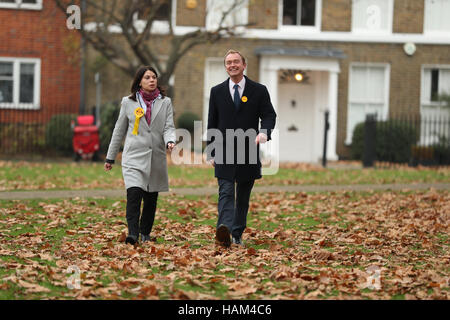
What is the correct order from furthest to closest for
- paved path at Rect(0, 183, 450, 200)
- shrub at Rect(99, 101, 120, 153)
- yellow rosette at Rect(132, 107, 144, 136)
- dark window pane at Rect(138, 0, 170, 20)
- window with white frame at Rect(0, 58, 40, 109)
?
window with white frame at Rect(0, 58, 40, 109), shrub at Rect(99, 101, 120, 153), dark window pane at Rect(138, 0, 170, 20), paved path at Rect(0, 183, 450, 200), yellow rosette at Rect(132, 107, 144, 136)

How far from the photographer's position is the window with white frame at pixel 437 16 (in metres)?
25.5

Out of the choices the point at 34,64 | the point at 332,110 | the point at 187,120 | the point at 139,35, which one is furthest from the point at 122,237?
the point at 34,64

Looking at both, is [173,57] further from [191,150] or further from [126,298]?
[126,298]

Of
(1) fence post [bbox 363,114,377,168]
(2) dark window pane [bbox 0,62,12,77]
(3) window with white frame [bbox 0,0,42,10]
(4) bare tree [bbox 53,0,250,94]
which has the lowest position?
(1) fence post [bbox 363,114,377,168]

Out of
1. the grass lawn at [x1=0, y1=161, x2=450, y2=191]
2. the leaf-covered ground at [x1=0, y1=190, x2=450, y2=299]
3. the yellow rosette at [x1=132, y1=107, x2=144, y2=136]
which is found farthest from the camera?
the grass lawn at [x1=0, y1=161, x2=450, y2=191]

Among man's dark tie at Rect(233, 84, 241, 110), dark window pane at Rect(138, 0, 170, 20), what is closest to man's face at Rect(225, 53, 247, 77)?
man's dark tie at Rect(233, 84, 241, 110)

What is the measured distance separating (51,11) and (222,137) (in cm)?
1582

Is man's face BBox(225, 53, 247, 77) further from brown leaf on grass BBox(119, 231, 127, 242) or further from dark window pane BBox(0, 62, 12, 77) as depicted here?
dark window pane BBox(0, 62, 12, 77)

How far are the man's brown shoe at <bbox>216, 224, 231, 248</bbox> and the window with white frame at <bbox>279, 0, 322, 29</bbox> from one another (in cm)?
1803

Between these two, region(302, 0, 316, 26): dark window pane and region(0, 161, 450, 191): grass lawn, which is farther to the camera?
region(302, 0, 316, 26): dark window pane

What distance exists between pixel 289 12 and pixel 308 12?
610mm

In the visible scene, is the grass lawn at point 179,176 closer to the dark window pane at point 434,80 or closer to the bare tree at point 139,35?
the bare tree at point 139,35

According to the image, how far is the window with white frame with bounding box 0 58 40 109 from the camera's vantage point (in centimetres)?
2491
